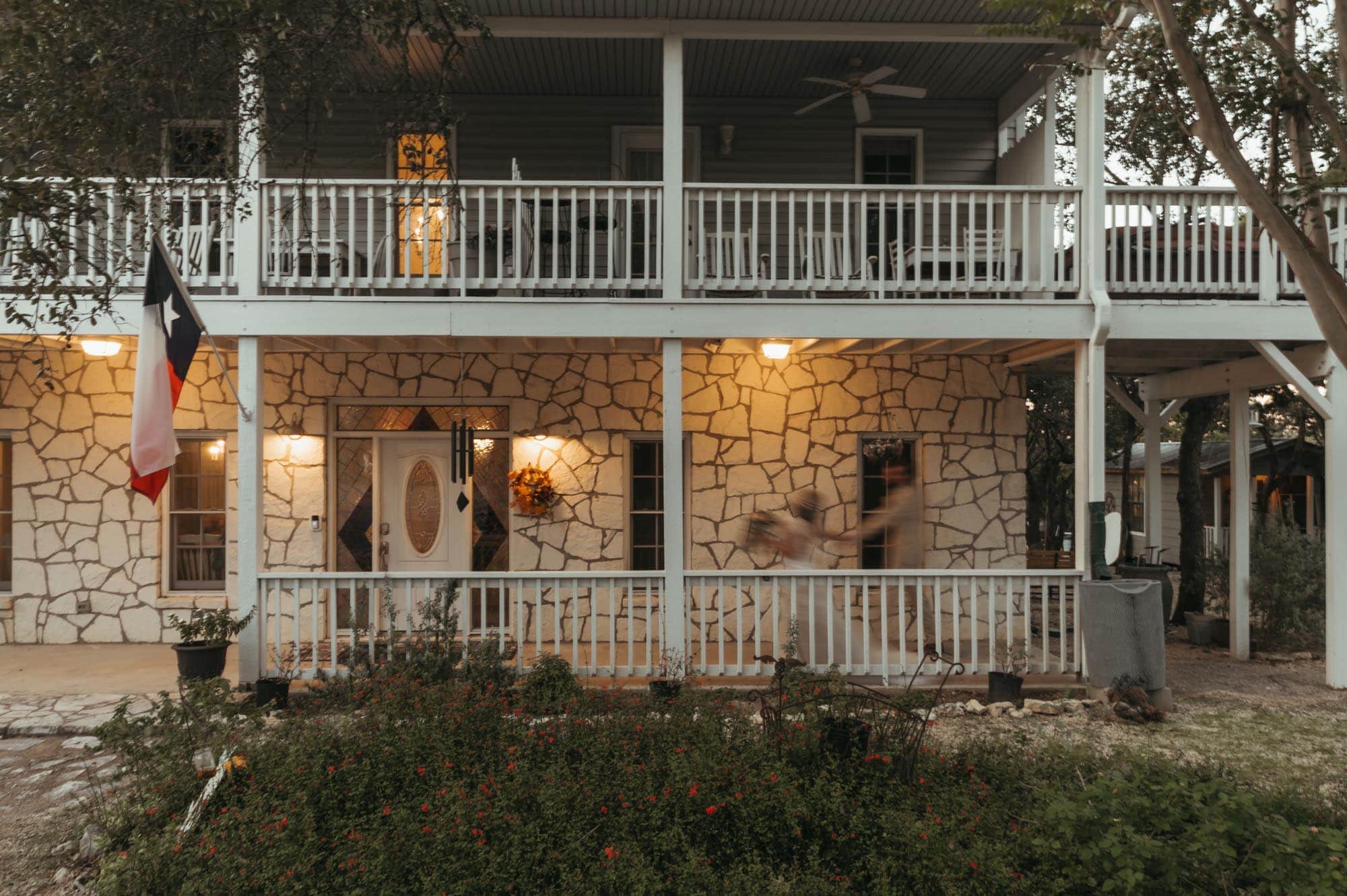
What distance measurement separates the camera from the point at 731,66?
9.49 m

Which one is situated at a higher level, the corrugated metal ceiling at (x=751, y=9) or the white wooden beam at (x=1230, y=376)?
the corrugated metal ceiling at (x=751, y=9)

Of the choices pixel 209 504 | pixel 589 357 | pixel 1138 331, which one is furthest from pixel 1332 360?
pixel 209 504

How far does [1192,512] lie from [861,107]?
7283 mm

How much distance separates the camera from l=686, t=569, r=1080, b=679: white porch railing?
298 inches

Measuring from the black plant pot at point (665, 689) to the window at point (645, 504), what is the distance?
2597 millimetres

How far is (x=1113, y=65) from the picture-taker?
5.96 meters

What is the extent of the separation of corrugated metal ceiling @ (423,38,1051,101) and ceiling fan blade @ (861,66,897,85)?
1.18ft

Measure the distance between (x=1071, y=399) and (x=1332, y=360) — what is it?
402 inches

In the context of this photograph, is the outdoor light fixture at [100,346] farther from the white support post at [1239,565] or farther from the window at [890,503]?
the white support post at [1239,565]

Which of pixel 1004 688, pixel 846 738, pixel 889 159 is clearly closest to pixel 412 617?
pixel 846 738

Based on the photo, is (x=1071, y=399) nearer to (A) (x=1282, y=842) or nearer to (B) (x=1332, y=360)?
(B) (x=1332, y=360)

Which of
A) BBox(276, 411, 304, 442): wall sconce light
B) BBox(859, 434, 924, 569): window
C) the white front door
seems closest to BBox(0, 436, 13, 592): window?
BBox(276, 411, 304, 442): wall sconce light

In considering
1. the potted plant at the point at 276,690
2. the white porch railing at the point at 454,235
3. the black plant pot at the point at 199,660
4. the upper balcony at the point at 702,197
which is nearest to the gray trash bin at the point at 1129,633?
the upper balcony at the point at 702,197

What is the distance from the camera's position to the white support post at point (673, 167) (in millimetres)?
7699
